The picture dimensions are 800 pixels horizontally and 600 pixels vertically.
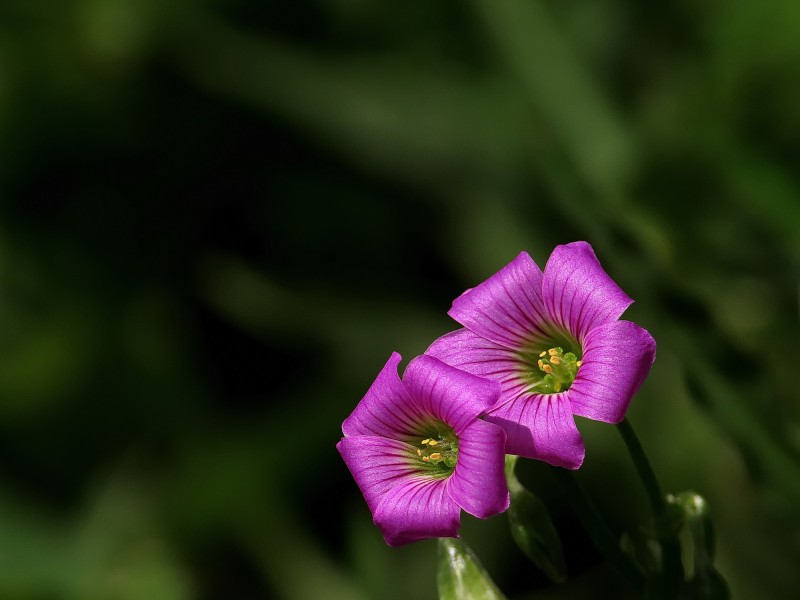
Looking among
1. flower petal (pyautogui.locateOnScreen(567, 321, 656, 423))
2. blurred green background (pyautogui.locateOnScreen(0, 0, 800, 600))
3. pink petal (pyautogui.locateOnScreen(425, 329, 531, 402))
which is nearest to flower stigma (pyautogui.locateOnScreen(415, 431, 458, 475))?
pink petal (pyautogui.locateOnScreen(425, 329, 531, 402))

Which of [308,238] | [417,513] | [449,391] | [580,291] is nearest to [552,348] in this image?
[580,291]

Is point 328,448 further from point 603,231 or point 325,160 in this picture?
point 603,231

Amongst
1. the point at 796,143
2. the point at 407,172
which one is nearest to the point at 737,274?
the point at 796,143

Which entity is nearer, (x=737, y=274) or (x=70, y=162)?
(x=737, y=274)

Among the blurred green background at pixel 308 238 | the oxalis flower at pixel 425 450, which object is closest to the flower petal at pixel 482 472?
the oxalis flower at pixel 425 450

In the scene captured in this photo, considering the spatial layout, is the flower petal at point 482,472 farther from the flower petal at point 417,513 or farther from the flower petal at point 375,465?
the flower petal at point 375,465

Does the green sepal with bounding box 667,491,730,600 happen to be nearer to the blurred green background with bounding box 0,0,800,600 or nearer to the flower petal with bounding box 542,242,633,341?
the flower petal with bounding box 542,242,633,341
